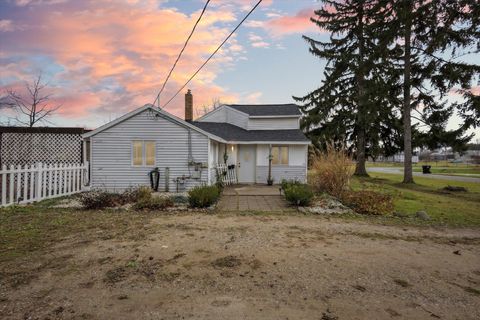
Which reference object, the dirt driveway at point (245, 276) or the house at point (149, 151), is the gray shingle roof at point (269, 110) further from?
the dirt driveway at point (245, 276)

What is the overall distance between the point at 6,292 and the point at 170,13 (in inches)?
420

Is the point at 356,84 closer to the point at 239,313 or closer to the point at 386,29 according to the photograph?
the point at 386,29

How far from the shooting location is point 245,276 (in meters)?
4.28

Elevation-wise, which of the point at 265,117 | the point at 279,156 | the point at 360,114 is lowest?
the point at 279,156

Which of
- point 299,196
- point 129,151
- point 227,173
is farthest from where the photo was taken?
point 227,173

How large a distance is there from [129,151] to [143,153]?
2.08ft

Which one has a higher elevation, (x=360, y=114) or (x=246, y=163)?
(x=360, y=114)

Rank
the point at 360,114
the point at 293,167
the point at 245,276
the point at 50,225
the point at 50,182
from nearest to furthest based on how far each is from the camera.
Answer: the point at 245,276 < the point at 50,225 < the point at 50,182 < the point at 293,167 < the point at 360,114

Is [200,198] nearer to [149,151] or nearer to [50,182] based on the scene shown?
[149,151]

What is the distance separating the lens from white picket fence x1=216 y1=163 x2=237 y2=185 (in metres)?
16.4

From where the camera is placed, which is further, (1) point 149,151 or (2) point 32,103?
(2) point 32,103

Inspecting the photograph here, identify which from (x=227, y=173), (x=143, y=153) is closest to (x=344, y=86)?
(x=227, y=173)

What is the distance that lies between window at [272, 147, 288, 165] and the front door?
1257 millimetres

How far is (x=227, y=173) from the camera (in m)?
17.4
